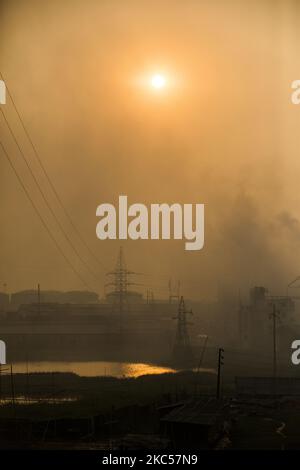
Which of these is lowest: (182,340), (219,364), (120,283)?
(219,364)

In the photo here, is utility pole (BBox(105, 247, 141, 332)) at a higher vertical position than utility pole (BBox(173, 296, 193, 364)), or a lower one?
higher

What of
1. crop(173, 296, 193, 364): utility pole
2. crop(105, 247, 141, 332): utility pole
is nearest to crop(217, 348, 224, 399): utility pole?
crop(173, 296, 193, 364): utility pole

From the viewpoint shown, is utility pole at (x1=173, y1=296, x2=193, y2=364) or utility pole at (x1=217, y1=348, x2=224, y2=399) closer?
utility pole at (x1=217, y1=348, x2=224, y2=399)

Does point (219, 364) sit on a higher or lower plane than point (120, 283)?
lower

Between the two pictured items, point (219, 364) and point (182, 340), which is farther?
point (182, 340)

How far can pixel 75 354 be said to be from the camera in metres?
4.31

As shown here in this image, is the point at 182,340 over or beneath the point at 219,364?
over

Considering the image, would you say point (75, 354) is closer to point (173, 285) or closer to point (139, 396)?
point (139, 396)

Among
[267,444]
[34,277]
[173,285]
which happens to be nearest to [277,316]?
[173,285]

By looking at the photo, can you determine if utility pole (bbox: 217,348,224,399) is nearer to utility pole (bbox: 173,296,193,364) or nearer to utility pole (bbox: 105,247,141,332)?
utility pole (bbox: 173,296,193,364)

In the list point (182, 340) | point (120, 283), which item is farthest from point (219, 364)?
point (120, 283)

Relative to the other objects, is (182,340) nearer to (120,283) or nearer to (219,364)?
(219,364)

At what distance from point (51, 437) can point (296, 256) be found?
6.11 ft

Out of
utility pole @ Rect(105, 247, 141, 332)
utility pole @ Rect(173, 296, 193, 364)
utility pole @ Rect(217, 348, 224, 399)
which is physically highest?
utility pole @ Rect(105, 247, 141, 332)
